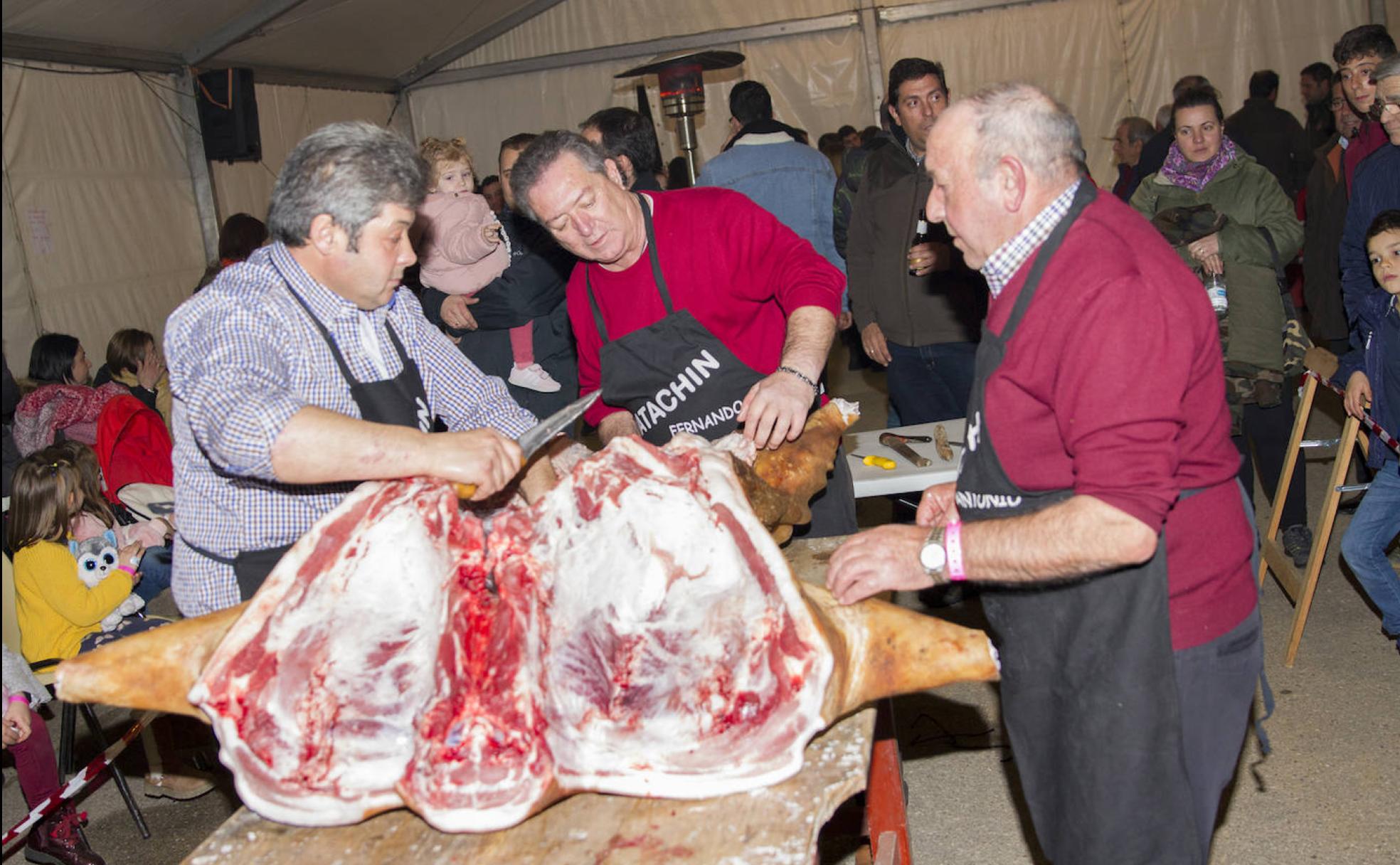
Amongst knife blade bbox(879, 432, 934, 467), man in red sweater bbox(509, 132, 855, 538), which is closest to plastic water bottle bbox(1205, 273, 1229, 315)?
knife blade bbox(879, 432, 934, 467)

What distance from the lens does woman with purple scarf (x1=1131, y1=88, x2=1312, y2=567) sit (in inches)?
183

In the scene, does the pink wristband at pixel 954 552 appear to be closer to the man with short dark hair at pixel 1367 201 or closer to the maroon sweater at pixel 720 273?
the maroon sweater at pixel 720 273

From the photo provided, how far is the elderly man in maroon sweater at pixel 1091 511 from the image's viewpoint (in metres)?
1.78

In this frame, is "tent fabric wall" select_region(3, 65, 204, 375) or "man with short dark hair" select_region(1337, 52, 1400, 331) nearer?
"man with short dark hair" select_region(1337, 52, 1400, 331)

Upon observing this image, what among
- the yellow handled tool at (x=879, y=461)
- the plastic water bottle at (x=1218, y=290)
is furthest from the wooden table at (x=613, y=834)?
the plastic water bottle at (x=1218, y=290)

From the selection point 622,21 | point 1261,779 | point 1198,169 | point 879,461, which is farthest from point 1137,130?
point 1261,779

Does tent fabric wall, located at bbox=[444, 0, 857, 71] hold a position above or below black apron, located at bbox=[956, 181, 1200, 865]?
above

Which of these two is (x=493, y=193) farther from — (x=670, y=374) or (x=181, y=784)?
(x=670, y=374)

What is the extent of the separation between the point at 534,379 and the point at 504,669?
10.4 feet

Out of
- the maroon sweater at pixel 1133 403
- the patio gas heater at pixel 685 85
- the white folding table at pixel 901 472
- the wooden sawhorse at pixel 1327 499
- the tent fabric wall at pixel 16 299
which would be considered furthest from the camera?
the tent fabric wall at pixel 16 299

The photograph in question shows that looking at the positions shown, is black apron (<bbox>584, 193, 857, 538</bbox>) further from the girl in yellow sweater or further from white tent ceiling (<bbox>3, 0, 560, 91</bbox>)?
white tent ceiling (<bbox>3, 0, 560, 91</bbox>)

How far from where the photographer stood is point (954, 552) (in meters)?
1.97

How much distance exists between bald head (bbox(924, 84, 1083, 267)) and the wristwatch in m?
0.53

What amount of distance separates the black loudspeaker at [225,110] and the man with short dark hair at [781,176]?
4.52m
